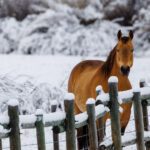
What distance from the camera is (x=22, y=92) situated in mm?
10578

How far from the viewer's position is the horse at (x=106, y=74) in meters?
7.82

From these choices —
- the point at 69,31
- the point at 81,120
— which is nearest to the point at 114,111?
the point at 81,120

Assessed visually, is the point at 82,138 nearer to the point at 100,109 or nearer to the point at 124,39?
the point at 124,39

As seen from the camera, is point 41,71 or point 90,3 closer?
point 41,71

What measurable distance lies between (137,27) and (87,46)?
1.85 meters

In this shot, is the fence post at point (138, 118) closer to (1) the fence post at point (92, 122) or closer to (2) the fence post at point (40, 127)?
(1) the fence post at point (92, 122)

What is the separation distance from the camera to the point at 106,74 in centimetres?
815

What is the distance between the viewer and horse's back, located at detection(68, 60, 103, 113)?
8.61m

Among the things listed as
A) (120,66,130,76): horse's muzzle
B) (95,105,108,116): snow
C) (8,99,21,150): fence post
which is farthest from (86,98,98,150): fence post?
(120,66,130,76): horse's muzzle

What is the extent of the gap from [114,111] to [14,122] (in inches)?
60.3

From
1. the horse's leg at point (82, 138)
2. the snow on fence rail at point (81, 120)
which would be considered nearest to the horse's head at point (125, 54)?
the snow on fence rail at point (81, 120)

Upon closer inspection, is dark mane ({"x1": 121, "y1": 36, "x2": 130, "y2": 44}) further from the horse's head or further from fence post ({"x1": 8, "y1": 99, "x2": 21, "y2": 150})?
fence post ({"x1": 8, "y1": 99, "x2": 21, "y2": 150})

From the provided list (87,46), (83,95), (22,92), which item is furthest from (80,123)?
(87,46)

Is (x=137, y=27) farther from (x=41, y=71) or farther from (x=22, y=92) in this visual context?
(x=22, y=92)
